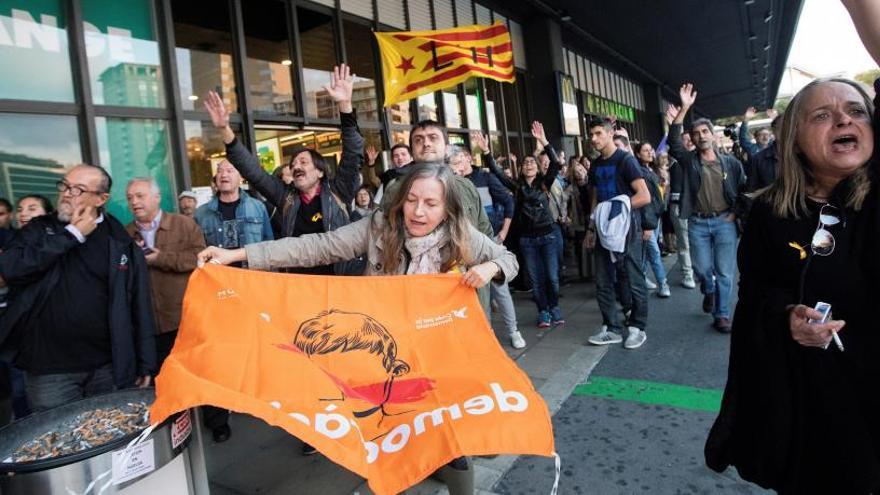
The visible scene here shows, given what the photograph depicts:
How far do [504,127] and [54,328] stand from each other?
1216 centimetres

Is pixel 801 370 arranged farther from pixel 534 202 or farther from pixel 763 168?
pixel 534 202

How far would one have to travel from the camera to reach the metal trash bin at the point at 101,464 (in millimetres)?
1764

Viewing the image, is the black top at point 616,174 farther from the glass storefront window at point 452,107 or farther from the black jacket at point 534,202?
the glass storefront window at point 452,107

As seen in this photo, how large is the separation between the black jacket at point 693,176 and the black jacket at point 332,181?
331 centimetres

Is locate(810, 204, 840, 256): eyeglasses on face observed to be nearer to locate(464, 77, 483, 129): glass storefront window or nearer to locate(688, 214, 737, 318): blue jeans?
locate(688, 214, 737, 318): blue jeans

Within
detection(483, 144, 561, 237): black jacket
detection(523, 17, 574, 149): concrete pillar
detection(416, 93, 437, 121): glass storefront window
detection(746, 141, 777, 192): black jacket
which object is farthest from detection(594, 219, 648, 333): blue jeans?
detection(523, 17, 574, 149): concrete pillar

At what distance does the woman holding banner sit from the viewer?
8.25 feet

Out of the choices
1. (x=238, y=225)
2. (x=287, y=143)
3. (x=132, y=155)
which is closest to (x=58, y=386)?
(x=238, y=225)

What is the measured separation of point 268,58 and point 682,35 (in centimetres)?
1679

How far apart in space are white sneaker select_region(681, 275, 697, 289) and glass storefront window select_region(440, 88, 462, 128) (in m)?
6.29

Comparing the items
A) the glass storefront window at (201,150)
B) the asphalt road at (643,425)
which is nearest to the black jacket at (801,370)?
the asphalt road at (643,425)

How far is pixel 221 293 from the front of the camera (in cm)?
233

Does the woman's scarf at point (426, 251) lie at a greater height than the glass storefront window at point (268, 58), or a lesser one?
lesser

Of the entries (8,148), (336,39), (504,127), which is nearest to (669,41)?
(504,127)
